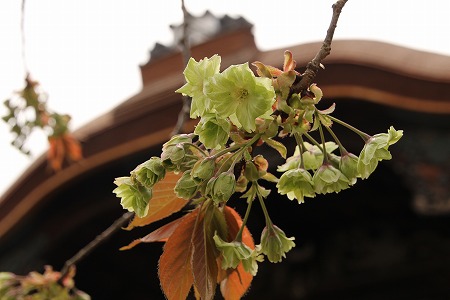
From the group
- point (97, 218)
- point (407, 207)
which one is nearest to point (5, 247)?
point (97, 218)

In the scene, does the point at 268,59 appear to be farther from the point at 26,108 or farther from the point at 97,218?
the point at 97,218

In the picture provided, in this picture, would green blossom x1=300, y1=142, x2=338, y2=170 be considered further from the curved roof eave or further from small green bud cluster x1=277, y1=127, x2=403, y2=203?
the curved roof eave

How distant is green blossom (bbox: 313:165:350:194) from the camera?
2.11ft

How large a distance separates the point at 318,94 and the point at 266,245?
0.16m

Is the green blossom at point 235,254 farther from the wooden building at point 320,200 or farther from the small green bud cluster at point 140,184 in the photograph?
the wooden building at point 320,200

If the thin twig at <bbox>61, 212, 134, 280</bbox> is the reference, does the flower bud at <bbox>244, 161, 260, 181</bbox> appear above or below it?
above

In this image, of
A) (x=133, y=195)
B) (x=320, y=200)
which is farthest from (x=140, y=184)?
(x=320, y=200)

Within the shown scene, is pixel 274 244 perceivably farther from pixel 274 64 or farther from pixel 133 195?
pixel 274 64

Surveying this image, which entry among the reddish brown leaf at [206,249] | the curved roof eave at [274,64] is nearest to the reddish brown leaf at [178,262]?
the reddish brown leaf at [206,249]

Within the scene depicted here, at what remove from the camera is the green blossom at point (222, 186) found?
606 mm

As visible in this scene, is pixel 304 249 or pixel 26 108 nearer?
pixel 26 108

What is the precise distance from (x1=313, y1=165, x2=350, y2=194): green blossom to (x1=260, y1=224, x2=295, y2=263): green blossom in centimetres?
6

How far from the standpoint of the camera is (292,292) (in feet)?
7.52

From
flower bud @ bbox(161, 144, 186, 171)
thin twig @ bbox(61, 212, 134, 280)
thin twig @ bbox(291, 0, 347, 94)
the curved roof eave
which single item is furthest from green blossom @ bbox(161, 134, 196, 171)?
the curved roof eave
